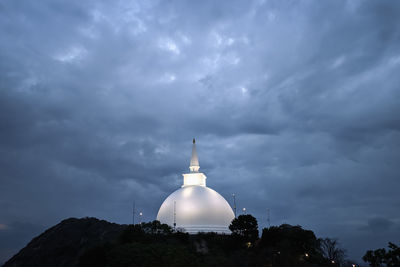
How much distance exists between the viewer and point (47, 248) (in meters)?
86.7

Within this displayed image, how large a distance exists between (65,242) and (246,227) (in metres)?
43.0

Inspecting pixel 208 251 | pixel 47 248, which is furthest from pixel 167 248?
pixel 47 248

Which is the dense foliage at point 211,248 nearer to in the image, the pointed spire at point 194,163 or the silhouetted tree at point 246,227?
the silhouetted tree at point 246,227

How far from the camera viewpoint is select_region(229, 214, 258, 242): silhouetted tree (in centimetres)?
8374

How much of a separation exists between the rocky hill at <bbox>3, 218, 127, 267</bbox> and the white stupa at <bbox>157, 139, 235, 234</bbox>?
1297cm

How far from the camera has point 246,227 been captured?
277 ft

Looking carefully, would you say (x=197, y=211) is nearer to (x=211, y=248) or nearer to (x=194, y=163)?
(x=211, y=248)

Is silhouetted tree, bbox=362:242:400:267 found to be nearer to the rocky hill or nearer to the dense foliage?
the dense foliage

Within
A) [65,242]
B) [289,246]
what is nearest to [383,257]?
[289,246]

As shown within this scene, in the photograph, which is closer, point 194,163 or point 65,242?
point 65,242

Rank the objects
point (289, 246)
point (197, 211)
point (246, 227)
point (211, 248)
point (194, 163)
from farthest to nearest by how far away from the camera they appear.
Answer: point (194, 163), point (197, 211), point (246, 227), point (211, 248), point (289, 246)

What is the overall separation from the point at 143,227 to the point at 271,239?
90.9 ft

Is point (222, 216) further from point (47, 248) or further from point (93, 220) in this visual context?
point (47, 248)

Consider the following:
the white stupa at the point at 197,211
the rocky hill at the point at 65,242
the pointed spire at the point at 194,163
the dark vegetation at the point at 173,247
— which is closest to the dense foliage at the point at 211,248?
the dark vegetation at the point at 173,247
